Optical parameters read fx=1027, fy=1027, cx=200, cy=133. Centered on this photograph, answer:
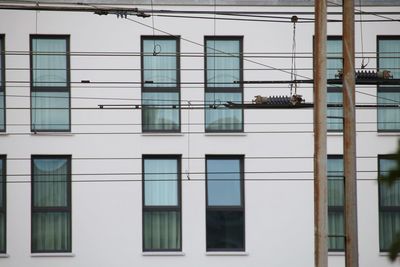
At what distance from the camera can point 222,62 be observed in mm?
24031

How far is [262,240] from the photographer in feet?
78.4

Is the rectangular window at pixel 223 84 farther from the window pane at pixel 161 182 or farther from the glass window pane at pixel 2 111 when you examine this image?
the glass window pane at pixel 2 111

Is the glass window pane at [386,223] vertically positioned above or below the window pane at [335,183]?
below

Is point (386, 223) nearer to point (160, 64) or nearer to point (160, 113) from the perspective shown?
point (160, 113)

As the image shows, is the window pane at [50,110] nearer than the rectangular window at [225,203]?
Yes

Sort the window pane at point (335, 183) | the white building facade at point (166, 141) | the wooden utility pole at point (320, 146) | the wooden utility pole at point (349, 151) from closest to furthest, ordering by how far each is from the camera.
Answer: the wooden utility pole at point (320, 146)
the wooden utility pole at point (349, 151)
the white building facade at point (166, 141)
the window pane at point (335, 183)

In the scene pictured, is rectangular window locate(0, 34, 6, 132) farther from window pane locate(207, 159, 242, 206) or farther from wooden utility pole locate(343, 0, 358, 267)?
wooden utility pole locate(343, 0, 358, 267)

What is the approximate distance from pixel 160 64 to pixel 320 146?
33.6 feet

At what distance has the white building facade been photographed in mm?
23656

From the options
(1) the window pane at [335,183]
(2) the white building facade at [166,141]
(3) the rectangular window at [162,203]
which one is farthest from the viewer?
(1) the window pane at [335,183]

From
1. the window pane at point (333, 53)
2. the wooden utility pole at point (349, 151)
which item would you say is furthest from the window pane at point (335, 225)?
the wooden utility pole at point (349, 151)

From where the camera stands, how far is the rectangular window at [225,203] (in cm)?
2403

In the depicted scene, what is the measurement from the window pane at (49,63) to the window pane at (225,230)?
4708 millimetres

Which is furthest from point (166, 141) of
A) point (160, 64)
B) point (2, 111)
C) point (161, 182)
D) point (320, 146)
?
point (320, 146)
